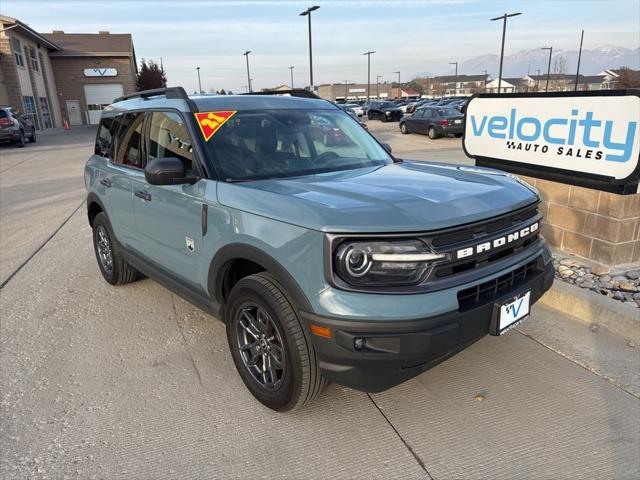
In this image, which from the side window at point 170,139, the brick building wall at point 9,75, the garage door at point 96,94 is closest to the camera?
the side window at point 170,139

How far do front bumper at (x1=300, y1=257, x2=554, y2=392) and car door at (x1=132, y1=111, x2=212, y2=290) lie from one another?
3.98ft

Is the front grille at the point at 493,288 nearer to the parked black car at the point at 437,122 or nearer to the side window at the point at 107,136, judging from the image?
the side window at the point at 107,136

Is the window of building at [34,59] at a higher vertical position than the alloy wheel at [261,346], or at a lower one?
higher

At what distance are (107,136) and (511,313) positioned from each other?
4127 mm

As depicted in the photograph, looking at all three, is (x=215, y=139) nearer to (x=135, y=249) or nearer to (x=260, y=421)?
(x=135, y=249)

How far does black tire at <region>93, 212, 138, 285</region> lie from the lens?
4773 millimetres

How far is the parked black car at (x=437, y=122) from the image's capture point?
→ 22.2m

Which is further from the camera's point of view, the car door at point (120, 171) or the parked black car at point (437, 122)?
the parked black car at point (437, 122)

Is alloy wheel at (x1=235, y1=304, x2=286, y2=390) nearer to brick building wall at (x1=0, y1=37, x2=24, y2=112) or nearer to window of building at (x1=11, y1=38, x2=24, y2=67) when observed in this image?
brick building wall at (x1=0, y1=37, x2=24, y2=112)

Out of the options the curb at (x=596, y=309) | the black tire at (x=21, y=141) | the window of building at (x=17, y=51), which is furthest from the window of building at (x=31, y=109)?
the curb at (x=596, y=309)

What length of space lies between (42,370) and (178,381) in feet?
3.43

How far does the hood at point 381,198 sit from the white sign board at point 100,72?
54.0 m

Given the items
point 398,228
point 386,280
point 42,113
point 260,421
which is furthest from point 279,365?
point 42,113

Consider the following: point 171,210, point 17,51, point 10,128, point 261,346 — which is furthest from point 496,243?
point 17,51
